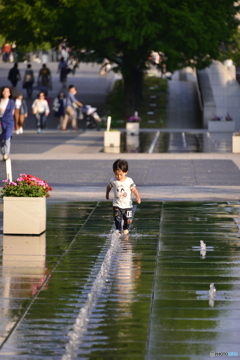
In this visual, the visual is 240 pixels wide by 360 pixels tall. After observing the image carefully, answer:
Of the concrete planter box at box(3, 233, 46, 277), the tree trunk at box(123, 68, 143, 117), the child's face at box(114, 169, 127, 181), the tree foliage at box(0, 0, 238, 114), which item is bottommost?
the concrete planter box at box(3, 233, 46, 277)

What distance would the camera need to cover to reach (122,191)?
11047mm

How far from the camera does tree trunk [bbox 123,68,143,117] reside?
41844 mm

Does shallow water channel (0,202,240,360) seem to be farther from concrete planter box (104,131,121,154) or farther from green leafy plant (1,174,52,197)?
concrete planter box (104,131,121,154)

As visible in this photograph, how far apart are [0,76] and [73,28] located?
18.4 meters

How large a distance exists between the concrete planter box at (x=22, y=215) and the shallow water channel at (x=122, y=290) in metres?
0.22

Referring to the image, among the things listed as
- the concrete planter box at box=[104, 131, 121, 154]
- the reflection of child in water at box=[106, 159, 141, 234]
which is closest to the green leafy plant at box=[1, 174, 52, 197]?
the reflection of child in water at box=[106, 159, 141, 234]

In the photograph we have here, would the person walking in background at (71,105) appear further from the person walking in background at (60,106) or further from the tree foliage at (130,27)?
the tree foliage at (130,27)

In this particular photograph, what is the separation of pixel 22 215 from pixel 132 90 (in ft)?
103

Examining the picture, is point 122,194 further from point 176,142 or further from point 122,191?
point 176,142

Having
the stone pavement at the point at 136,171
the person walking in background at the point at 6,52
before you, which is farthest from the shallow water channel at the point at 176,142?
the person walking in background at the point at 6,52

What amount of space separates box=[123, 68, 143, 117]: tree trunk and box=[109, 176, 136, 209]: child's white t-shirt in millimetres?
30804

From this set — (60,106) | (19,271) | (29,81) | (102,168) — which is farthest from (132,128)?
(19,271)

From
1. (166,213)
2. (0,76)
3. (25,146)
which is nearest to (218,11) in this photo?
(25,146)

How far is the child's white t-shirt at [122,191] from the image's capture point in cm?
1101
